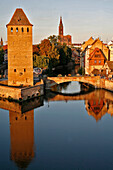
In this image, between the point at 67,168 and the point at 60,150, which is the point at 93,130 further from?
the point at 67,168

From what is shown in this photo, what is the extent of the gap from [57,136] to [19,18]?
24.1 metres

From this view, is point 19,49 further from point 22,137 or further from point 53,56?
point 53,56

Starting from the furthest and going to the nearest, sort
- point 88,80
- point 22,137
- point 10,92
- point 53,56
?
point 53,56
point 88,80
point 10,92
point 22,137

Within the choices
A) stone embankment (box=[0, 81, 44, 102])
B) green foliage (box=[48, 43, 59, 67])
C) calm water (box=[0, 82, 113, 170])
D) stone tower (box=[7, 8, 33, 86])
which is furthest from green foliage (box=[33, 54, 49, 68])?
calm water (box=[0, 82, 113, 170])

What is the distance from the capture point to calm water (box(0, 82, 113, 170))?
727 inches

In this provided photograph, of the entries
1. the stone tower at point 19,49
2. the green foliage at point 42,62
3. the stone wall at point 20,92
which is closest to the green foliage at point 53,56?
the green foliage at point 42,62

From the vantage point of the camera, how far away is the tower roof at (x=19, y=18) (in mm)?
38375

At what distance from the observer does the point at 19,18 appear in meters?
38.7

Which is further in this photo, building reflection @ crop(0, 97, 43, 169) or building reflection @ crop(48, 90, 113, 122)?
building reflection @ crop(48, 90, 113, 122)

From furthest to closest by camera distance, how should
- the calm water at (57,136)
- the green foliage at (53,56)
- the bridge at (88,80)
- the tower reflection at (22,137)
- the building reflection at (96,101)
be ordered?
1. the green foliage at (53,56)
2. the bridge at (88,80)
3. the building reflection at (96,101)
4. the tower reflection at (22,137)
5. the calm water at (57,136)

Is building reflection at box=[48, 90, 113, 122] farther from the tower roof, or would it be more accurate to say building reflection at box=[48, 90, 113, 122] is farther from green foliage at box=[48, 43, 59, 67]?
green foliage at box=[48, 43, 59, 67]

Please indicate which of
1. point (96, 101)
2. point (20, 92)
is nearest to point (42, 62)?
point (96, 101)

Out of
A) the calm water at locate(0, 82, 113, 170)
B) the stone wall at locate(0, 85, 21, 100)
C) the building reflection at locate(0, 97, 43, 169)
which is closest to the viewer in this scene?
the calm water at locate(0, 82, 113, 170)

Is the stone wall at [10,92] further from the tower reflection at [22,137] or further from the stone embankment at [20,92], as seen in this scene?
the tower reflection at [22,137]
